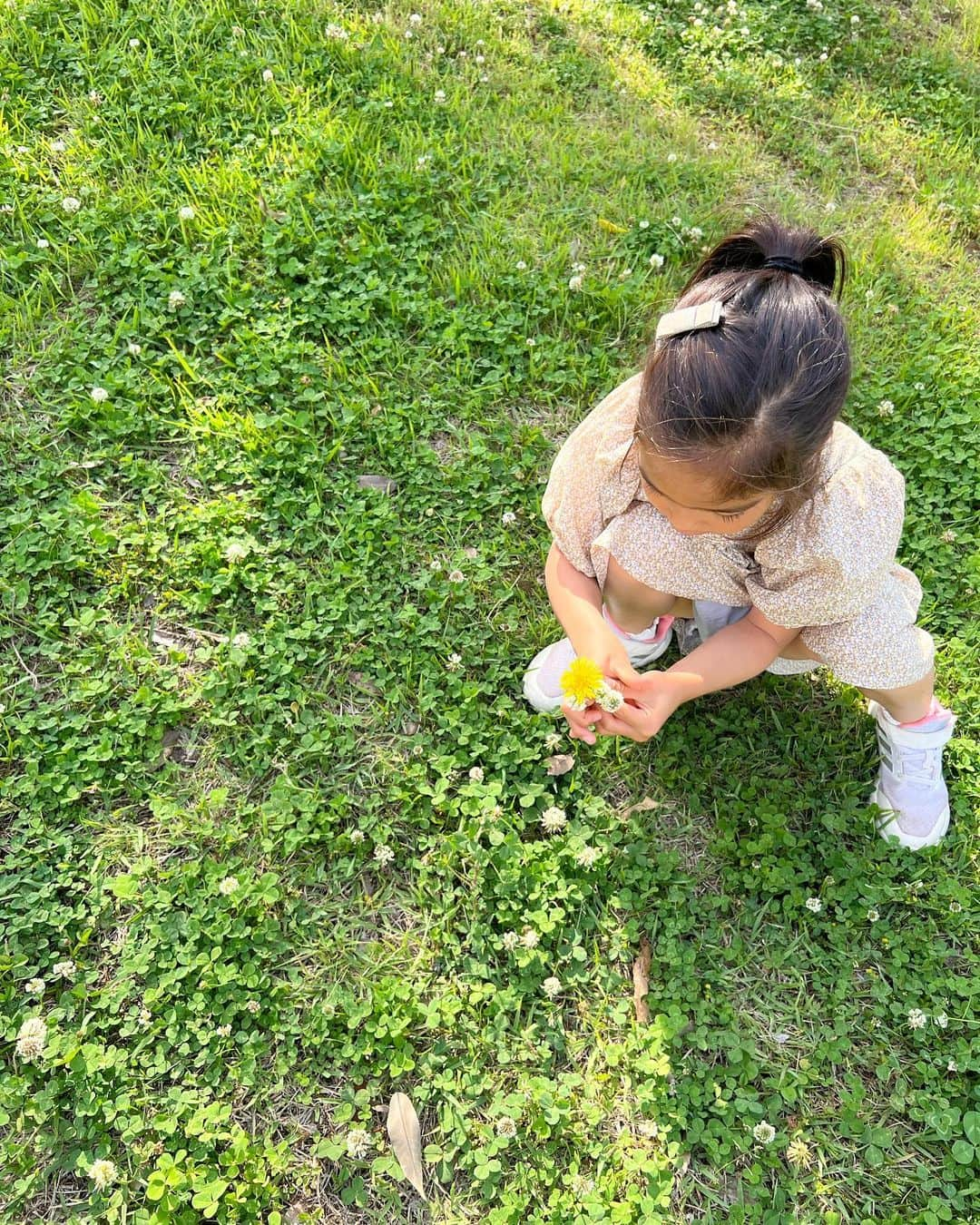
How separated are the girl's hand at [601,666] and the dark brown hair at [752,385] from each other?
26.4 inches

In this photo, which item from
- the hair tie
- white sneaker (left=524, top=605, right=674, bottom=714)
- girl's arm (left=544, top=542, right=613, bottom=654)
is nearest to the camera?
the hair tie

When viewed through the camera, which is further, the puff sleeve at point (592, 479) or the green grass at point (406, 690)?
the puff sleeve at point (592, 479)

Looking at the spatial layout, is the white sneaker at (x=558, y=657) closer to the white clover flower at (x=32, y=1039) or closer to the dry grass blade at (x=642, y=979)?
the dry grass blade at (x=642, y=979)

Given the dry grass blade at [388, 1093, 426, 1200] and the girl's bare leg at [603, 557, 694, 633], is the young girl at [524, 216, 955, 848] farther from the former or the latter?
the dry grass blade at [388, 1093, 426, 1200]

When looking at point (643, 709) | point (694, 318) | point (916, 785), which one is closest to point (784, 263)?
point (694, 318)

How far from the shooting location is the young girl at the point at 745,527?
1.84 meters

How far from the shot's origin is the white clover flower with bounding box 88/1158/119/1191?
2117 mm

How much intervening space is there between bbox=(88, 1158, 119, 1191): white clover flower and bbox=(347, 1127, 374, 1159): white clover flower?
552 millimetres

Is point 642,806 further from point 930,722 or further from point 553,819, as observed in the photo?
point 930,722

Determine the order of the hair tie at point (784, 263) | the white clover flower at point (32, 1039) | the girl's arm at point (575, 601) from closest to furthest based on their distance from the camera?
the hair tie at point (784, 263)
the white clover flower at point (32, 1039)
the girl's arm at point (575, 601)

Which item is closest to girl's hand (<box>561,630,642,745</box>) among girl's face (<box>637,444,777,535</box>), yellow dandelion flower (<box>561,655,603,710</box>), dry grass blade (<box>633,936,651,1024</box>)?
yellow dandelion flower (<box>561,655,603,710</box>)

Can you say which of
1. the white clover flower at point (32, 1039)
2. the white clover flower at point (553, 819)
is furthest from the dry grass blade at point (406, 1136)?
the white clover flower at point (32, 1039)

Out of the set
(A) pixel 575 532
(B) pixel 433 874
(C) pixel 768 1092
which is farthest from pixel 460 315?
(C) pixel 768 1092

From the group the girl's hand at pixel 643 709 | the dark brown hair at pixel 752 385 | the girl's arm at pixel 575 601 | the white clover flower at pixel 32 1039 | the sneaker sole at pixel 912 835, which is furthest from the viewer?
the sneaker sole at pixel 912 835
